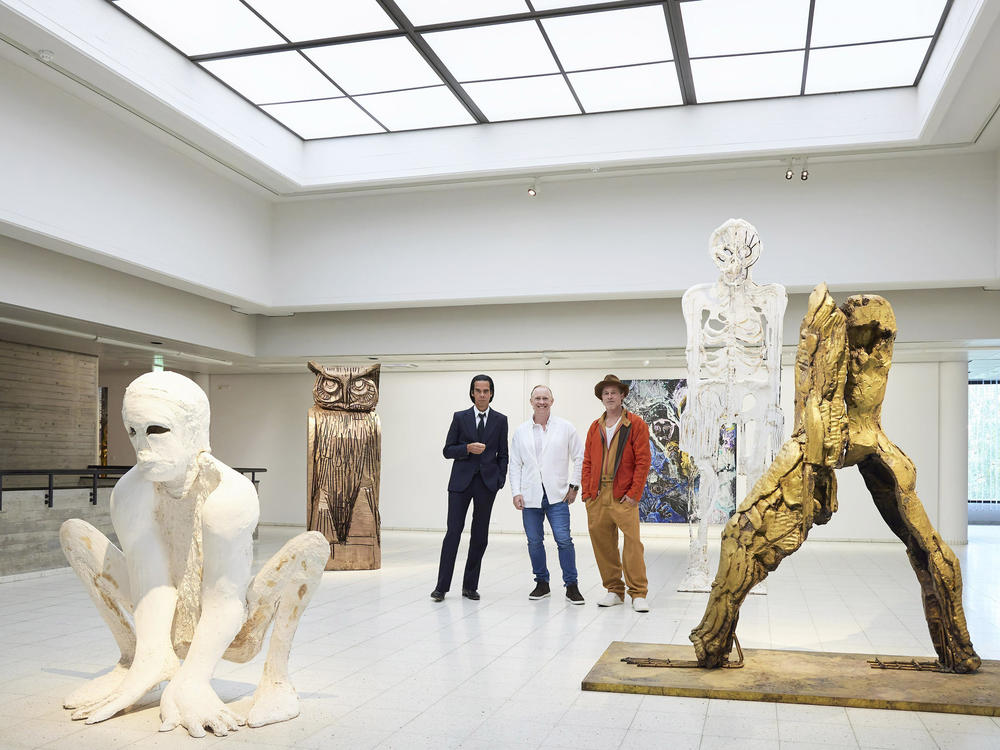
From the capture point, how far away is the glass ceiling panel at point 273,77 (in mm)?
8445

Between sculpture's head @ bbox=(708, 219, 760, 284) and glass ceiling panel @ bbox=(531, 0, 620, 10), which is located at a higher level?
glass ceiling panel @ bbox=(531, 0, 620, 10)

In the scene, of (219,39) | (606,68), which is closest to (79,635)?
(219,39)

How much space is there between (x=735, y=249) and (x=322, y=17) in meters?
4.13

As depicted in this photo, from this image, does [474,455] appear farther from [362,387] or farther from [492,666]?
[362,387]

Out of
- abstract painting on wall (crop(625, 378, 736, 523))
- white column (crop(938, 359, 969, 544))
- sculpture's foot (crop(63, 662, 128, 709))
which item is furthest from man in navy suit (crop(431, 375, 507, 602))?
white column (crop(938, 359, 969, 544))

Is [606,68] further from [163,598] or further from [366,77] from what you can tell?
[163,598]

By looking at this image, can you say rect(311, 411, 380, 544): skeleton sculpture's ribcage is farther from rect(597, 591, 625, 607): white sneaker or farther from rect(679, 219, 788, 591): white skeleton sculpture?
rect(679, 219, 788, 591): white skeleton sculpture

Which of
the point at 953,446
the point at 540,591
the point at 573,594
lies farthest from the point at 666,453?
the point at 573,594

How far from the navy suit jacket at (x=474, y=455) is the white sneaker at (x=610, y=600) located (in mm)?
1205

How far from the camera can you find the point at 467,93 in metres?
9.07

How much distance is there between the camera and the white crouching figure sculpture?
3729 millimetres

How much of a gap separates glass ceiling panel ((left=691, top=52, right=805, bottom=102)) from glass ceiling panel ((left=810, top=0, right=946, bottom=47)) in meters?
0.44

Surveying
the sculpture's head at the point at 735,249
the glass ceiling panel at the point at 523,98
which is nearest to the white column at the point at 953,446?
the sculpture's head at the point at 735,249

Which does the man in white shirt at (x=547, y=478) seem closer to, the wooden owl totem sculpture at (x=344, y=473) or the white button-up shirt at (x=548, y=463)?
→ the white button-up shirt at (x=548, y=463)
